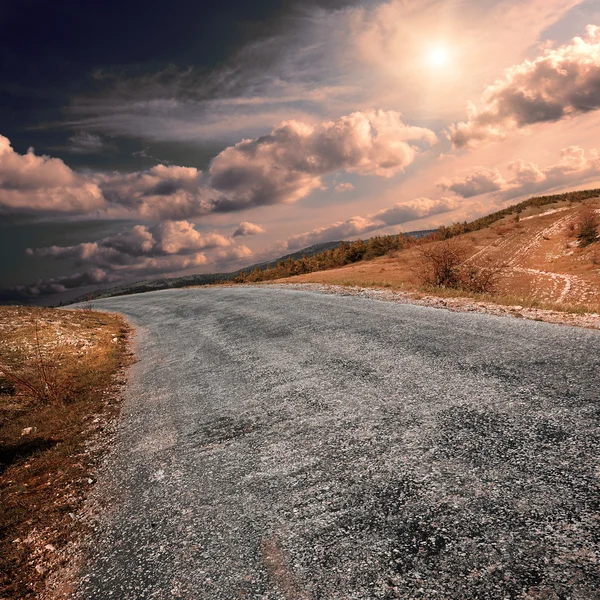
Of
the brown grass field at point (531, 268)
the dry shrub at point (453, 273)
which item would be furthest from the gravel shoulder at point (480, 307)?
the dry shrub at point (453, 273)

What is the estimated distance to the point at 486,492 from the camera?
9.78 ft

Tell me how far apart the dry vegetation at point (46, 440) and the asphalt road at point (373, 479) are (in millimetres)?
489

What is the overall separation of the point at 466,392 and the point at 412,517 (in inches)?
91.5

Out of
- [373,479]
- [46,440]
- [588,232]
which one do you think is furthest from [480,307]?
[588,232]

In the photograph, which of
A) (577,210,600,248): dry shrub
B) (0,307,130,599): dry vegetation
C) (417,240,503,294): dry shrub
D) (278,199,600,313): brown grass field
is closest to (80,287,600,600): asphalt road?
(0,307,130,599): dry vegetation

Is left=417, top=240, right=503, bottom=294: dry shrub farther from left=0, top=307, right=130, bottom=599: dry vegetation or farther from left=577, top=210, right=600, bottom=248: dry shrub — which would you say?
left=577, top=210, right=600, bottom=248: dry shrub

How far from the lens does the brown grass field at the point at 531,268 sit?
1661 centimetres

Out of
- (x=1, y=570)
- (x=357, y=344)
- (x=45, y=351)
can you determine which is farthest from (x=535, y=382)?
(x=45, y=351)

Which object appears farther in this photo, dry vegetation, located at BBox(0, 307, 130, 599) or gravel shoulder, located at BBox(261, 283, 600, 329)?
gravel shoulder, located at BBox(261, 283, 600, 329)

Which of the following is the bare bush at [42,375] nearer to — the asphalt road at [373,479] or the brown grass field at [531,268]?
the asphalt road at [373,479]

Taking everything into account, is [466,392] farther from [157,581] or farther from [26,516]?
[26,516]

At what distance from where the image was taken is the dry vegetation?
3.63m

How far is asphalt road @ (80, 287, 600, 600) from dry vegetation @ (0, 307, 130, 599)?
1.61 feet

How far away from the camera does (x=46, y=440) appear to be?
247 inches
